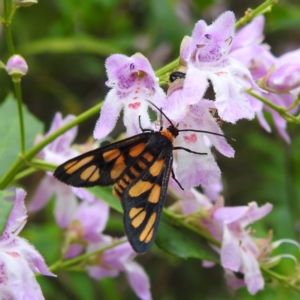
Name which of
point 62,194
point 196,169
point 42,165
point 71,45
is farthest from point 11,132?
point 71,45

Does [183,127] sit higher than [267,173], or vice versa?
[183,127]

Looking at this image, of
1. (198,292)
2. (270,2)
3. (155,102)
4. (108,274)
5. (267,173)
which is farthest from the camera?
(198,292)

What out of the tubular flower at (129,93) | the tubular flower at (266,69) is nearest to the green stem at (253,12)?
the tubular flower at (266,69)

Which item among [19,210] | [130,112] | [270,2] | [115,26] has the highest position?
[270,2]

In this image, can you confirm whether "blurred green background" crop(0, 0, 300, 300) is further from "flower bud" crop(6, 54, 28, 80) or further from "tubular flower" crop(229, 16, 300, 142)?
"flower bud" crop(6, 54, 28, 80)

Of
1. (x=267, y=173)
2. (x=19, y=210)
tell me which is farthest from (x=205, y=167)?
(x=267, y=173)

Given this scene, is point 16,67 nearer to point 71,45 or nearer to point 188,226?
point 188,226

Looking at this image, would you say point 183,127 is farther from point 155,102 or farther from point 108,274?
point 108,274

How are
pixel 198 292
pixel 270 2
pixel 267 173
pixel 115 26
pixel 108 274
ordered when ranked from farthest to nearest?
1. pixel 198 292
2. pixel 115 26
3. pixel 267 173
4. pixel 108 274
5. pixel 270 2
